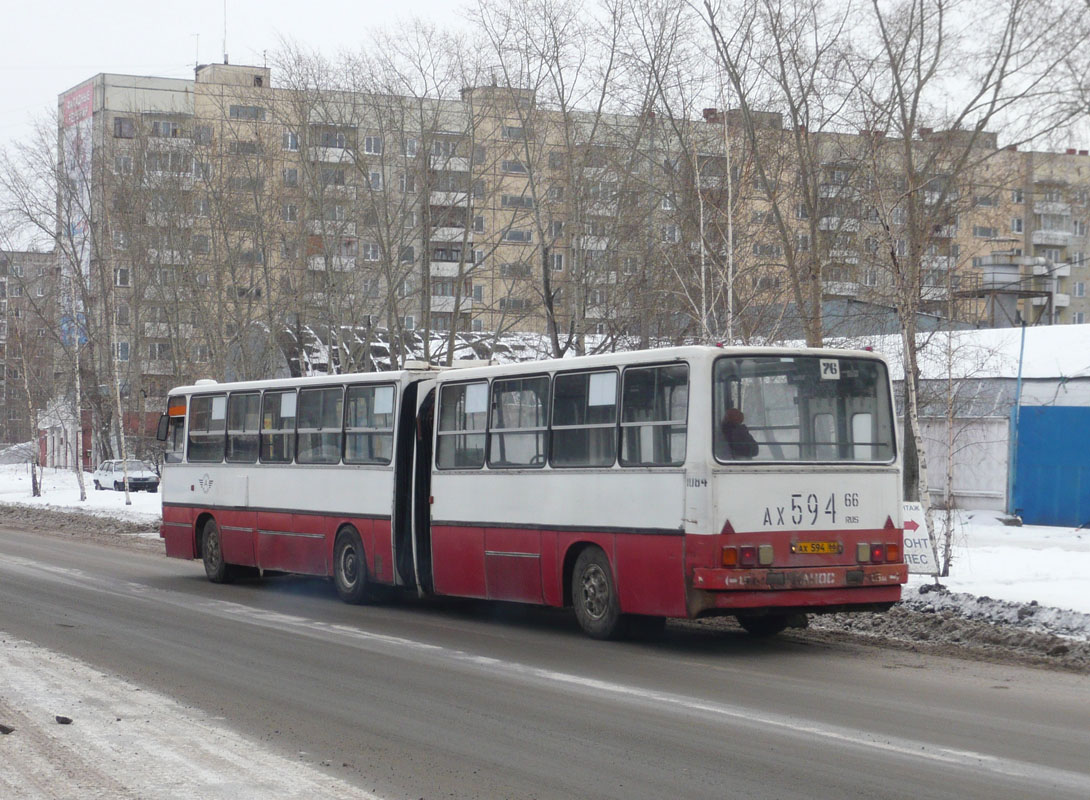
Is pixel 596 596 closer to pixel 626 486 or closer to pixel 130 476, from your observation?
pixel 626 486

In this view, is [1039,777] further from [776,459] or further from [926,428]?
[926,428]

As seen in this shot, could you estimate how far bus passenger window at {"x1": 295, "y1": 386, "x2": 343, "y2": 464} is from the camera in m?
17.7

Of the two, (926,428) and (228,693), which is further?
(926,428)

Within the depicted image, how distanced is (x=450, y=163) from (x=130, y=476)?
2417 centimetres

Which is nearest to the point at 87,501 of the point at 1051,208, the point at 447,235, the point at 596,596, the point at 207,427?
the point at 447,235

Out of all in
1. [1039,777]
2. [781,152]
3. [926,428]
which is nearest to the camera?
[1039,777]

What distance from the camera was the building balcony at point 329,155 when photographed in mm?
41219

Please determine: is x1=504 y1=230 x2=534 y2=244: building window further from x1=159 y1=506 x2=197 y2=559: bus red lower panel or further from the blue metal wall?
x1=159 y1=506 x2=197 y2=559: bus red lower panel

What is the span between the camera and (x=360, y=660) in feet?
38.9

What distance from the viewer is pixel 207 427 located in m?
21.1

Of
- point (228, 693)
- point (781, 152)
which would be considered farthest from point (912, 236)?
point (228, 693)

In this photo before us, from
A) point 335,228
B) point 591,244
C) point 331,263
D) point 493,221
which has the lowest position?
point 591,244

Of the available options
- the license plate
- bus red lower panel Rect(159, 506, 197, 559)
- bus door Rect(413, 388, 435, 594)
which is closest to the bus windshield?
the license plate

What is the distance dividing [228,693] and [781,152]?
20039 millimetres
